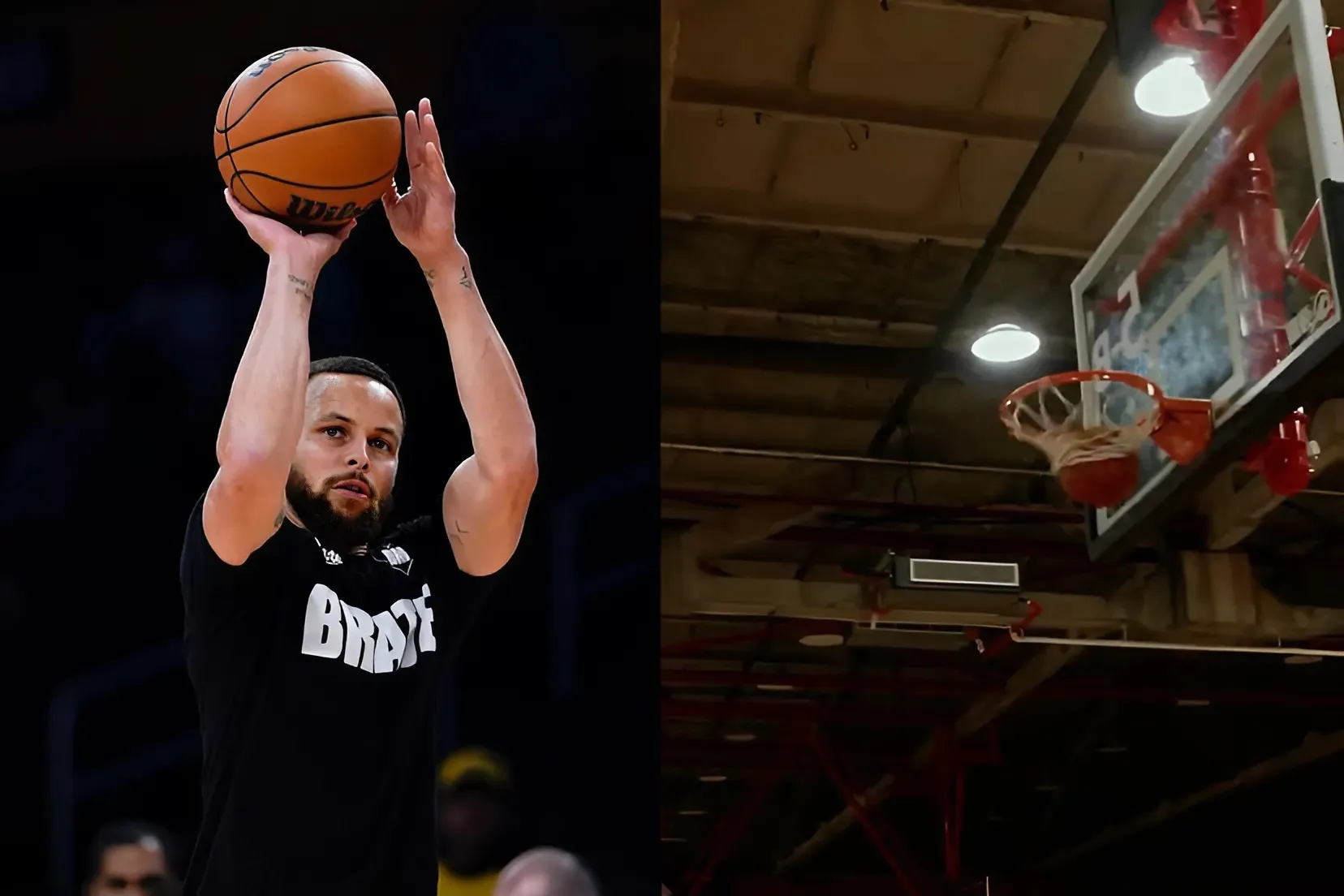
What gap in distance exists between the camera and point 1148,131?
5375 millimetres

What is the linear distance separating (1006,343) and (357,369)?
359 cm

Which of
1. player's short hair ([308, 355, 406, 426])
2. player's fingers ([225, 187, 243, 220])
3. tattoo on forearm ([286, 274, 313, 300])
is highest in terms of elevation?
player's fingers ([225, 187, 243, 220])

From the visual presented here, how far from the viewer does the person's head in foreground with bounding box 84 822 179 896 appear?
2.37 m

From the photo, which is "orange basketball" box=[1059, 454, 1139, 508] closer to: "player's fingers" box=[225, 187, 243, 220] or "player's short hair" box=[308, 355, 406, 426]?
"player's short hair" box=[308, 355, 406, 426]

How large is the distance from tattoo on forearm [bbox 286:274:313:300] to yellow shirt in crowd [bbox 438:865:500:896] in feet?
3.44

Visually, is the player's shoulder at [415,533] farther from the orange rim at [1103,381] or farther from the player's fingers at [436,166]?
the orange rim at [1103,381]

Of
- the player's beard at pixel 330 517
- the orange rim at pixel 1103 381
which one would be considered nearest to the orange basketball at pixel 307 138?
the player's beard at pixel 330 517

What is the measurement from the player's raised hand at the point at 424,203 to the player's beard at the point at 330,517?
1.59 feet

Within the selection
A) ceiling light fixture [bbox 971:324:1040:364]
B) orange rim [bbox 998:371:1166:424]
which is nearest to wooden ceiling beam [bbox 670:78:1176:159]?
ceiling light fixture [bbox 971:324:1040:364]

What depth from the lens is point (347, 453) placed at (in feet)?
8.65

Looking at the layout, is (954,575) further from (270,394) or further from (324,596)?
(270,394)

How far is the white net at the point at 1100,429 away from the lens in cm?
423

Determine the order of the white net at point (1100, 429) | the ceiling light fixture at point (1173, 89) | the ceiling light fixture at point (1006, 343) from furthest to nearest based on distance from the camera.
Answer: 1. the ceiling light fixture at point (1006, 343)
2. the white net at point (1100, 429)
3. the ceiling light fixture at point (1173, 89)

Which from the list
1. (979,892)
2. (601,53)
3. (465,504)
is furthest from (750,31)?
(979,892)
